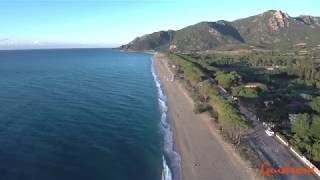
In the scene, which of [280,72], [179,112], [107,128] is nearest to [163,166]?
[107,128]

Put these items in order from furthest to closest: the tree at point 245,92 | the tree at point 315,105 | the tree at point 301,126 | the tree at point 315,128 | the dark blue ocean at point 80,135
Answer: the tree at point 245,92
the tree at point 315,105
the tree at point 301,126
the tree at point 315,128
the dark blue ocean at point 80,135

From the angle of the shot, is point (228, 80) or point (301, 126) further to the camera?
point (228, 80)

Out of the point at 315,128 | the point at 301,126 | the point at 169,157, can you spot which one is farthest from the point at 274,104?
the point at 169,157

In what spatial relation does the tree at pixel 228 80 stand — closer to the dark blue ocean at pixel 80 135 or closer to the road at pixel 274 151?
the dark blue ocean at pixel 80 135

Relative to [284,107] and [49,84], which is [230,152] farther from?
[49,84]

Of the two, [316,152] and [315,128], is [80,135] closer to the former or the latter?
[316,152]

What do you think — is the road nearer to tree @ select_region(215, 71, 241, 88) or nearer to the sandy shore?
the sandy shore

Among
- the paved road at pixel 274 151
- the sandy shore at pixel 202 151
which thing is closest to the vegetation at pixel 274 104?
the paved road at pixel 274 151

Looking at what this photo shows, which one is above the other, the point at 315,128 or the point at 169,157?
the point at 315,128
